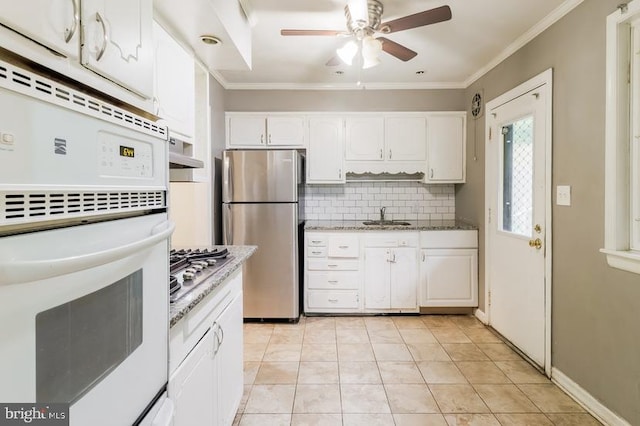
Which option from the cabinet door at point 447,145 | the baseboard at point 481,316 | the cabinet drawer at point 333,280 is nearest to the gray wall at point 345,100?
the cabinet door at point 447,145

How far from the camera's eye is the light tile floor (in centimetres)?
194

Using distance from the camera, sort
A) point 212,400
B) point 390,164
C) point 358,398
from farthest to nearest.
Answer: point 390,164, point 358,398, point 212,400

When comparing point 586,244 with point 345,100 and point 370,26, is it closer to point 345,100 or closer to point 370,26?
point 370,26

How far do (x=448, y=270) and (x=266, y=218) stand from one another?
1934 mm

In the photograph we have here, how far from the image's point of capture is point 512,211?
2.88 metres

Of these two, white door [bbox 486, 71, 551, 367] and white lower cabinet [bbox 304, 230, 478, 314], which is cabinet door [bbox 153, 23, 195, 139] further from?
white door [bbox 486, 71, 551, 367]

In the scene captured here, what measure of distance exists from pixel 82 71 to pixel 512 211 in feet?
10.0

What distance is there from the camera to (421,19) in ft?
6.38

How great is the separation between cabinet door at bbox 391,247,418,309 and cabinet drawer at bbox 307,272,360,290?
1.32 feet

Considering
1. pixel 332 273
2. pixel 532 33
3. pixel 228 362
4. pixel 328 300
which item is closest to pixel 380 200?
pixel 332 273

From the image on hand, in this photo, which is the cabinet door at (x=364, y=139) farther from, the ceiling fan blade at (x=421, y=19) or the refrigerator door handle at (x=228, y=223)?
the ceiling fan blade at (x=421, y=19)

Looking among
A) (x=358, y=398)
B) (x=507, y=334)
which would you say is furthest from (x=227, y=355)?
(x=507, y=334)

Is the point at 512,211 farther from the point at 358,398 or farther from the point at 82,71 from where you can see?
the point at 82,71

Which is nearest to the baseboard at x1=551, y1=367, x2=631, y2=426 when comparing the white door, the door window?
the white door
